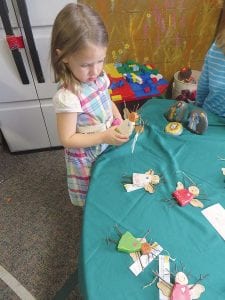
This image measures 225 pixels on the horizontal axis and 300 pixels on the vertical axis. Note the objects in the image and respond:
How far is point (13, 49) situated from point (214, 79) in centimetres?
104

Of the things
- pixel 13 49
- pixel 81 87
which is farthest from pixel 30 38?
pixel 81 87

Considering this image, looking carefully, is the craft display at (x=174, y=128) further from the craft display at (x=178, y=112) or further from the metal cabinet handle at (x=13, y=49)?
the metal cabinet handle at (x=13, y=49)

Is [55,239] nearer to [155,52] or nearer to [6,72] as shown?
[6,72]

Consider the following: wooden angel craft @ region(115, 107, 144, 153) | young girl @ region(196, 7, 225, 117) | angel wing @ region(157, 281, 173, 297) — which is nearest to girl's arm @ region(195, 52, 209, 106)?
young girl @ region(196, 7, 225, 117)

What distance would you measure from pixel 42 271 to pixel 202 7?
79.1 inches

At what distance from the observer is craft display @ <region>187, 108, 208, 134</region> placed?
3.50 ft

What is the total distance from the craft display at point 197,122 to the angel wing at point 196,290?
0.61 m

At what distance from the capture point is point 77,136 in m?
0.94

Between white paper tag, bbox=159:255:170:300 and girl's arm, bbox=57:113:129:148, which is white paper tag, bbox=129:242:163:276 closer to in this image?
white paper tag, bbox=159:255:170:300

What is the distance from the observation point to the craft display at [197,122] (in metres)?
1.07

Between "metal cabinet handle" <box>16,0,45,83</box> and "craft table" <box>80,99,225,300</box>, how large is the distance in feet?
2.55

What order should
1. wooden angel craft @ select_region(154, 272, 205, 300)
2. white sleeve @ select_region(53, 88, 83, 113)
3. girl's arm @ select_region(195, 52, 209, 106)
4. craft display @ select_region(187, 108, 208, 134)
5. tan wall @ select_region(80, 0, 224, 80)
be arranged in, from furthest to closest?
tan wall @ select_region(80, 0, 224, 80)
girl's arm @ select_region(195, 52, 209, 106)
craft display @ select_region(187, 108, 208, 134)
white sleeve @ select_region(53, 88, 83, 113)
wooden angel craft @ select_region(154, 272, 205, 300)


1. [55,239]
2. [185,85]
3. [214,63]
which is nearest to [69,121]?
[214,63]

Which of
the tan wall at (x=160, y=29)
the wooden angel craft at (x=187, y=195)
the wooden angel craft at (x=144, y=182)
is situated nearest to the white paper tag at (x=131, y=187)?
the wooden angel craft at (x=144, y=182)
